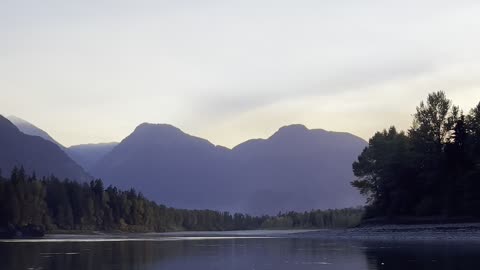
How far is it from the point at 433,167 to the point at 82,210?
99592mm

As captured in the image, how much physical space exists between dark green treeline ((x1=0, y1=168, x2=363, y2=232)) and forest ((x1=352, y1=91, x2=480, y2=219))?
36071 mm

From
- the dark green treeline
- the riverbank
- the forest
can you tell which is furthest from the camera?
the dark green treeline

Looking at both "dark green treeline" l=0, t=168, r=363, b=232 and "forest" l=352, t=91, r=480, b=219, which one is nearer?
"forest" l=352, t=91, r=480, b=219

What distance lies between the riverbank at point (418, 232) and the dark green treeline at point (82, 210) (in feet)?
153

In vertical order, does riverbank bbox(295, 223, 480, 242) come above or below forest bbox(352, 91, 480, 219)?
below

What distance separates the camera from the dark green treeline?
139 metres

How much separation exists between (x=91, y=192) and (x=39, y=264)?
141173mm

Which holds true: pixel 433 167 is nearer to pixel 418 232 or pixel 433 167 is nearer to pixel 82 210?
pixel 418 232

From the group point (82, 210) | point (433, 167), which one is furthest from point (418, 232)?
point (82, 210)

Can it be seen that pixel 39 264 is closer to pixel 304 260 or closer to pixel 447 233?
pixel 304 260

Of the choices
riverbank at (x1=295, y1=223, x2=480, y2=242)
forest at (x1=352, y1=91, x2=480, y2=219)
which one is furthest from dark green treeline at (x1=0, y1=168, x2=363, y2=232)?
riverbank at (x1=295, y1=223, x2=480, y2=242)

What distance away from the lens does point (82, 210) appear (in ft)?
551

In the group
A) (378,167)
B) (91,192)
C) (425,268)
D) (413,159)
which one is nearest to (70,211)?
(91,192)

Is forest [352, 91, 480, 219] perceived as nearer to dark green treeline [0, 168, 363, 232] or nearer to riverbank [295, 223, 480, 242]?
riverbank [295, 223, 480, 242]
